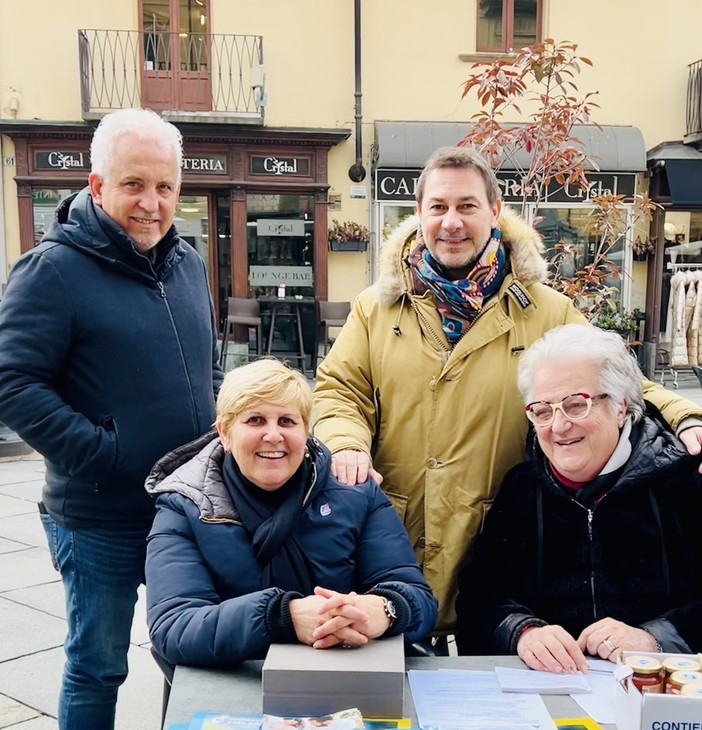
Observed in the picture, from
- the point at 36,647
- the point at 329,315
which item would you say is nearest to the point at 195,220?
the point at 329,315

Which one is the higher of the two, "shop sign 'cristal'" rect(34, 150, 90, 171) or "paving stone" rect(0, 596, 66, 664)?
"shop sign 'cristal'" rect(34, 150, 90, 171)

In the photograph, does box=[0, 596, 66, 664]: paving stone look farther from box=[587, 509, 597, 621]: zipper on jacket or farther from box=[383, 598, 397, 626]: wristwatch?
box=[587, 509, 597, 621]: zipper on jacket

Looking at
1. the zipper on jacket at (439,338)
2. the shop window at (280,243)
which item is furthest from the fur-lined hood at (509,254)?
the shop window at (280,243)

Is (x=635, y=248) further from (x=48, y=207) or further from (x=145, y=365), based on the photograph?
(x=145, y=365)

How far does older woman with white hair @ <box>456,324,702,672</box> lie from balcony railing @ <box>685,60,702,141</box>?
36.9 feet

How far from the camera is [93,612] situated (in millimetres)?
2215

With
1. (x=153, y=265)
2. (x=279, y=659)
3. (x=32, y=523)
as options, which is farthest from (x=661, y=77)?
(x=279, y=659)

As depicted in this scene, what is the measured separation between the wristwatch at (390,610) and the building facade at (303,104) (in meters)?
10.1

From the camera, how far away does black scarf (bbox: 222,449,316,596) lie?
1860mm

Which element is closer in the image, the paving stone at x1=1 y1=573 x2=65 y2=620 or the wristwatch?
the wristwatch

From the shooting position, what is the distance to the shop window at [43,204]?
37.7 ft

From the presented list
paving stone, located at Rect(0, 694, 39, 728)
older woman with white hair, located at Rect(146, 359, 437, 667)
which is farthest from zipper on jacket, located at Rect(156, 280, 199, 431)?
paving stone, located at Rect(0, 694, 39, 728)

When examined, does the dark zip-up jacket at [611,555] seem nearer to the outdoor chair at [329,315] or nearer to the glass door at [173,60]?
the outdoor chair at [329,315]

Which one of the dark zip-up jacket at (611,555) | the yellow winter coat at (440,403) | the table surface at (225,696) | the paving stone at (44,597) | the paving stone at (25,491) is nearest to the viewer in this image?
the table surface at (225,696)
